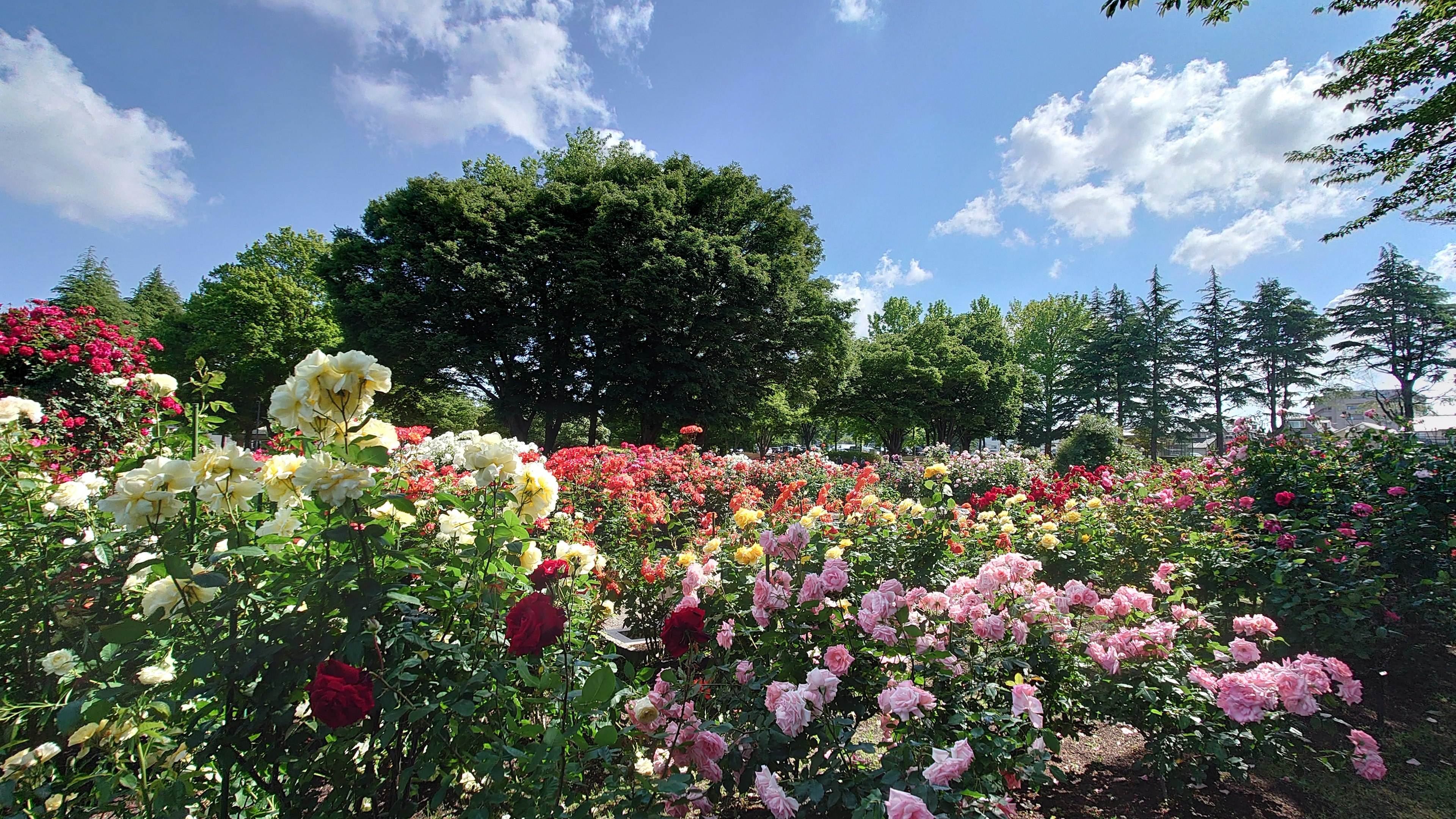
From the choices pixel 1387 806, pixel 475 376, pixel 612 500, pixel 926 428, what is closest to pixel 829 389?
pixel 926 428

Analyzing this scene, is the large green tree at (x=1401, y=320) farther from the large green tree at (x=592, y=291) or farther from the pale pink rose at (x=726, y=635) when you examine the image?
the pale pink rose at (x=726, y=635)

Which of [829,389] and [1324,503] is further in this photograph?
[829,389]

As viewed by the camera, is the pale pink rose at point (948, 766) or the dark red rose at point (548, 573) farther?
the dark red rose at point (548, 573)

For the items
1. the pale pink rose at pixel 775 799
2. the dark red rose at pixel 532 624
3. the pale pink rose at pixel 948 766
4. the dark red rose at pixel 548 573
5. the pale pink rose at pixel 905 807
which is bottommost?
the pale pink rose at pixel 775 799

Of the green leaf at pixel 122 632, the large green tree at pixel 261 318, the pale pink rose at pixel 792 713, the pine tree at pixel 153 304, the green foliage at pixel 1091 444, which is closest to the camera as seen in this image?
the green leaf at pixel 122 632

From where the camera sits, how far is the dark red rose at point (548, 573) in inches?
67.5

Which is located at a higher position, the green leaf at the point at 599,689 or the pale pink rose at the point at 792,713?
the green leaf at the point at 599,689

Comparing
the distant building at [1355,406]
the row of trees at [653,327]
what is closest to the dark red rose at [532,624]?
the distant building at [1355,406]

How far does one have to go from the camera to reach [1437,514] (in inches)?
140

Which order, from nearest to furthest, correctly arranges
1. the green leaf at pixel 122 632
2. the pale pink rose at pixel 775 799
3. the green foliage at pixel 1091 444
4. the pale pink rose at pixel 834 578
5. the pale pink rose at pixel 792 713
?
the green leaf at pixel 122 632 < the pale pink rose at pixel 775 799 < the pale pink rose at pixel 792 713 < the pale pink rose at pixel 834 578 < the green foliage at pixel 1091 444

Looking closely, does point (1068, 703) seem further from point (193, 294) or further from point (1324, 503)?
point (193, 294)

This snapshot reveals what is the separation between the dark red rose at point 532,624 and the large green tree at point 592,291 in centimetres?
1587

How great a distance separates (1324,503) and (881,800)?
→ 16.0ft

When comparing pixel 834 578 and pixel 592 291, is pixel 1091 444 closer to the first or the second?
pixel 592 291
